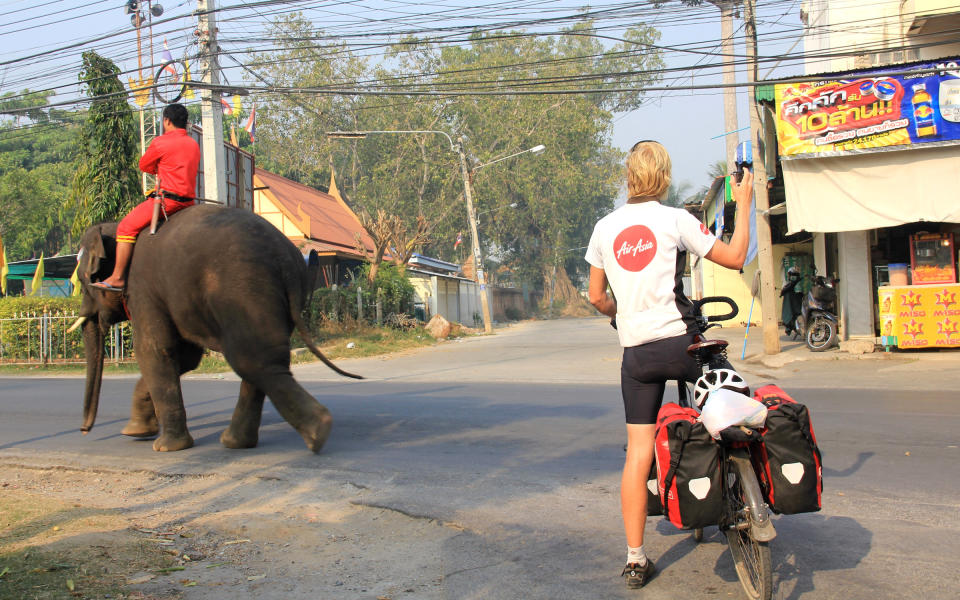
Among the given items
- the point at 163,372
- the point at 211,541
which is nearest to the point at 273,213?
the point at 163,372

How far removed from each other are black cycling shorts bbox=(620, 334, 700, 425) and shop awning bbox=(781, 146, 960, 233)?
34.0 ft

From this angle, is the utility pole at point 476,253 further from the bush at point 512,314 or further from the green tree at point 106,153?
the bush at point 512,314

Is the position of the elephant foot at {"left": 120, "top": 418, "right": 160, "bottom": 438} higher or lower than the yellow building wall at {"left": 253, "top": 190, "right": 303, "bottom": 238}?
lower

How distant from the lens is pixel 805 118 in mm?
12227

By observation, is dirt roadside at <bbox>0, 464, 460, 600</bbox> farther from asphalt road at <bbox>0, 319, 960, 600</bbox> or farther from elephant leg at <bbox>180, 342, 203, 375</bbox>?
elephant leg at <bbox>180, 342, 203, 375</bbox>

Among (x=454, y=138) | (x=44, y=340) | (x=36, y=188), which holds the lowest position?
(x=44, y=340)

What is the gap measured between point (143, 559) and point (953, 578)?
350 cm

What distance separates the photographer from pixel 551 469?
5.25 m

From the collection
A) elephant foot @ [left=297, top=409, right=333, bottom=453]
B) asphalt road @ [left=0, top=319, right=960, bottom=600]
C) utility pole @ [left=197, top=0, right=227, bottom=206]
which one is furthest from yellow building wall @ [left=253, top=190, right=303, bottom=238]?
elephant foot @ [left=297, top=409, right=333, bottom=453]

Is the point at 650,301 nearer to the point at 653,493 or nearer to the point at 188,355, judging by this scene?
the point at 653,493

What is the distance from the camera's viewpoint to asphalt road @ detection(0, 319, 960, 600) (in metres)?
3.29

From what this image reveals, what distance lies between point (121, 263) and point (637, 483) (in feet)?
15.7

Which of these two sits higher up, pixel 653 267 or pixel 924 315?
pixel 653 267

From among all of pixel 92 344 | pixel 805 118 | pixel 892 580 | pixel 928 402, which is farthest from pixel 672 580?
pixel 805 118
